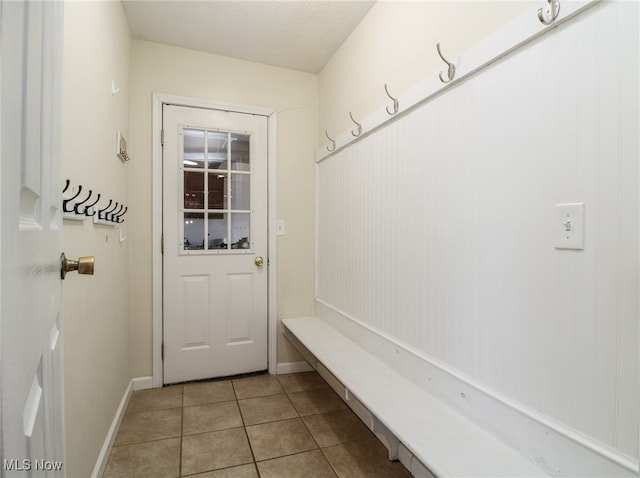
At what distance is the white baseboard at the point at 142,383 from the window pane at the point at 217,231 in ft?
3.62

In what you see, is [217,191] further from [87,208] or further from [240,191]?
[87,208]

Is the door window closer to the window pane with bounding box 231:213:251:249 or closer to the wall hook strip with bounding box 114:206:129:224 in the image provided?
the window pane with bounding box 231:213:251:249

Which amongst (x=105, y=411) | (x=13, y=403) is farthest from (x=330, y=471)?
(x=13, y=403)

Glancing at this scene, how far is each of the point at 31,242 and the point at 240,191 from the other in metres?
2.33

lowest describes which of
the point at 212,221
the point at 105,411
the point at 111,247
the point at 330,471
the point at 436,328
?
the point at 330,471

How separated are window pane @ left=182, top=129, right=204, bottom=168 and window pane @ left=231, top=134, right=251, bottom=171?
0.24 m

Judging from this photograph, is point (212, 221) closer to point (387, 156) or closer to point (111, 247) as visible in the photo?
point (111, 247)

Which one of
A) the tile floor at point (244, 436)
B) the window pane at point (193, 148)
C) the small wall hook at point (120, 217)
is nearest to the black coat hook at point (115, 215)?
the small wall hook at point (120, 217)

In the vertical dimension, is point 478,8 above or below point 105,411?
above

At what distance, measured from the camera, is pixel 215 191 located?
8.79ft

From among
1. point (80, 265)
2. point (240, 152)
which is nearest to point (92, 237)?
point (80, 265)

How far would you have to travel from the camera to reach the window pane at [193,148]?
2614 millimetres

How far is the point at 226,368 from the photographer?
2.71m

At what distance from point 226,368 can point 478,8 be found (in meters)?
2.79
